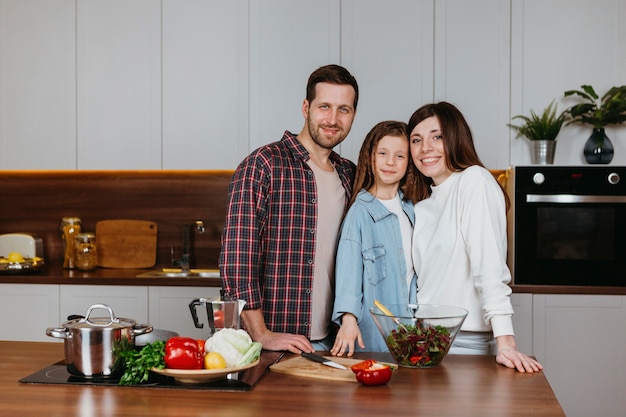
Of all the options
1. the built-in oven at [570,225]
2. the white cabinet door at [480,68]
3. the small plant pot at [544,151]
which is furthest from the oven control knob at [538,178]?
the white cabinet door at [480,68]

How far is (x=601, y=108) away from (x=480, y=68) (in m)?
0.63

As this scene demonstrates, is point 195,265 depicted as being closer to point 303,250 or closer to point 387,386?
point 303,250

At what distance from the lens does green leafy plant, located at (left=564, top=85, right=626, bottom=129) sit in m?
3.80

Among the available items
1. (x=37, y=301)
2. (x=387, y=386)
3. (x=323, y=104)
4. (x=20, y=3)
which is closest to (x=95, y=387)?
(x=387, y=386)

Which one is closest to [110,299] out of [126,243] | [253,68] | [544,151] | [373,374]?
[126,243]

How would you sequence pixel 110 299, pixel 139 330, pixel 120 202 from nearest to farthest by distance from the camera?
pixel 139 330 → pixel 110 299 → pixel 120 202

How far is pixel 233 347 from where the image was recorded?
6.28 feet

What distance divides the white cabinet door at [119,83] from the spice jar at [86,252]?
1.31 feet

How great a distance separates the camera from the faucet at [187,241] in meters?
4.36

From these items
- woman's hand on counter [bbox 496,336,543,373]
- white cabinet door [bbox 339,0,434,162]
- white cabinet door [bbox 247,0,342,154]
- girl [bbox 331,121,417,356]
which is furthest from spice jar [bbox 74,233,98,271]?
woman's hand on counter [bbox 496,336,543,373]

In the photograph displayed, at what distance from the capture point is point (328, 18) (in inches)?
161

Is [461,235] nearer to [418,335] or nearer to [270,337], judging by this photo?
[418,335]

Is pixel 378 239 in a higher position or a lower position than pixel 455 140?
lower

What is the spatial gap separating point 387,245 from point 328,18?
1.89 metres
